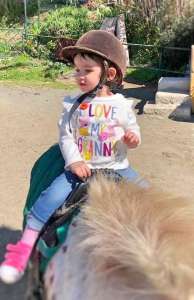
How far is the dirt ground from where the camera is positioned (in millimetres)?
4703

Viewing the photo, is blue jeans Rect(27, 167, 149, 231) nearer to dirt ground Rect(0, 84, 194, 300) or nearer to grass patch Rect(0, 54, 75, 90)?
dirt ground Rect(0, 84, 194, 300)

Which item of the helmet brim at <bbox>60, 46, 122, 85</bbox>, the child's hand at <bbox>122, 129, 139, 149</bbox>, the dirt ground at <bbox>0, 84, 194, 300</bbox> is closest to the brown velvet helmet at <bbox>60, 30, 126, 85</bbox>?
the helmet brim at <bbox>60, 46, 122, 85</bbox>

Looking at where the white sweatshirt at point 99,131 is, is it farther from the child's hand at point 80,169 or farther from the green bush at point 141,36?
the green bush at point 141,36

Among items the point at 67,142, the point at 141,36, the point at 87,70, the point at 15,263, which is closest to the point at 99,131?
the point at 67,142

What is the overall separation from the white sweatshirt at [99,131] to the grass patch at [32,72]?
6774 millimetres

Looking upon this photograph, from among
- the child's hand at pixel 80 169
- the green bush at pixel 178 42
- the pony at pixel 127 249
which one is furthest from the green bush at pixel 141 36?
the pony at pixel 127 249

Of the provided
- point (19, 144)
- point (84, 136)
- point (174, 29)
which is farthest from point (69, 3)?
point (84, 136)

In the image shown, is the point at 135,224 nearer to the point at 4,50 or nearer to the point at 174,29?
the point at 174,29

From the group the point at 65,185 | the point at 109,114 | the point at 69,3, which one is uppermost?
the point at 109,114

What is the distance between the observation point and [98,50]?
2.57m

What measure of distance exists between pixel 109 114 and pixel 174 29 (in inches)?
325

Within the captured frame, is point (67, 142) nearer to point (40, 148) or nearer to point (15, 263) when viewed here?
point (15, 263)

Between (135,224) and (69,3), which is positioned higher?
(135,224)

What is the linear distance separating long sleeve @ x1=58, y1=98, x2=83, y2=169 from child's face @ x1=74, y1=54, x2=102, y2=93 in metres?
0.21
